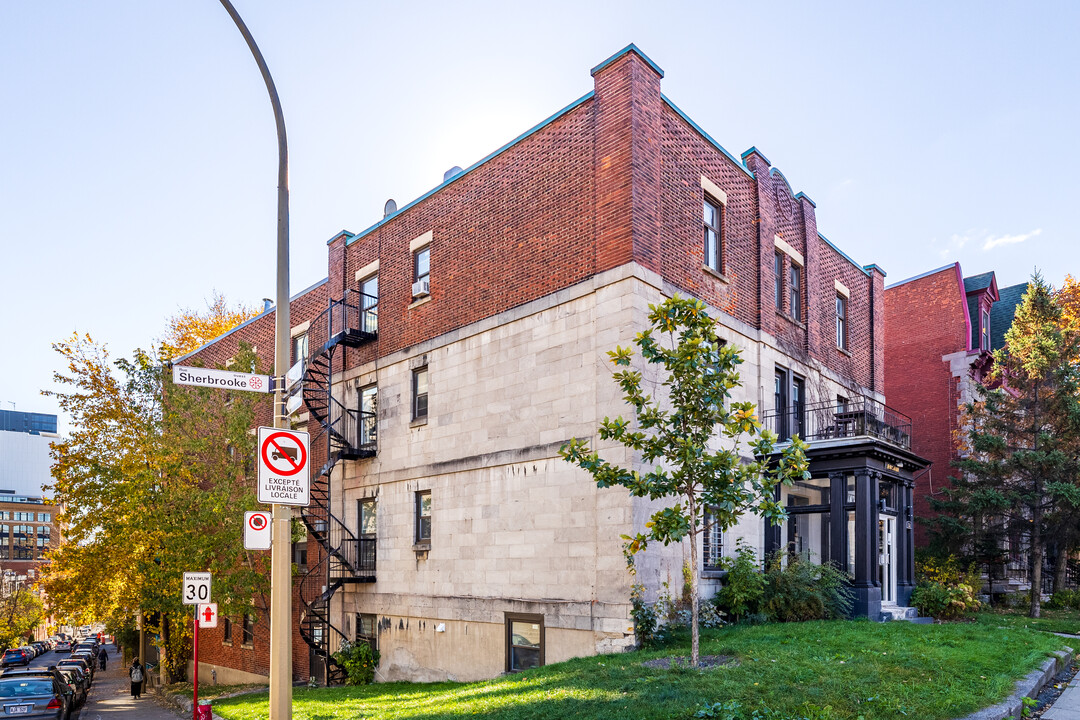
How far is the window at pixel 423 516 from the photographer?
2152 cm

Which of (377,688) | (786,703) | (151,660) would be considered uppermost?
(786,703)

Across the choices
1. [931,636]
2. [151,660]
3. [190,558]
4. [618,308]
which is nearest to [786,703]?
[931,636]

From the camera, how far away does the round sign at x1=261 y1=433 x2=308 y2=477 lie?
9344mm

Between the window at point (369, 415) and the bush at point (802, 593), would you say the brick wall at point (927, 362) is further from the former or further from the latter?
the window at point (369, 415)

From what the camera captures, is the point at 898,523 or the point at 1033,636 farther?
the point at 898,523

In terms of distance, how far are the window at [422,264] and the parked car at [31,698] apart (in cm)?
1245

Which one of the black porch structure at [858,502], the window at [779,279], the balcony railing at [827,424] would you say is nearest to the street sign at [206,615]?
the black porch structure at [858,502]

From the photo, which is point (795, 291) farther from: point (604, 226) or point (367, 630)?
point (367, 630)

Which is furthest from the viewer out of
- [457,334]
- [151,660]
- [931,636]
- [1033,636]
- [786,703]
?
[151,660]

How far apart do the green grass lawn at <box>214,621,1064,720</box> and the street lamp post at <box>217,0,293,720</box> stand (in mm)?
2809

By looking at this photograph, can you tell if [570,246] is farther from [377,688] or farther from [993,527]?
[993,527]

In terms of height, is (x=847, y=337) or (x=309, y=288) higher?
(x=309, y=288)

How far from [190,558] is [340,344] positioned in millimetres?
7153

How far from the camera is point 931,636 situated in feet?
46.9
